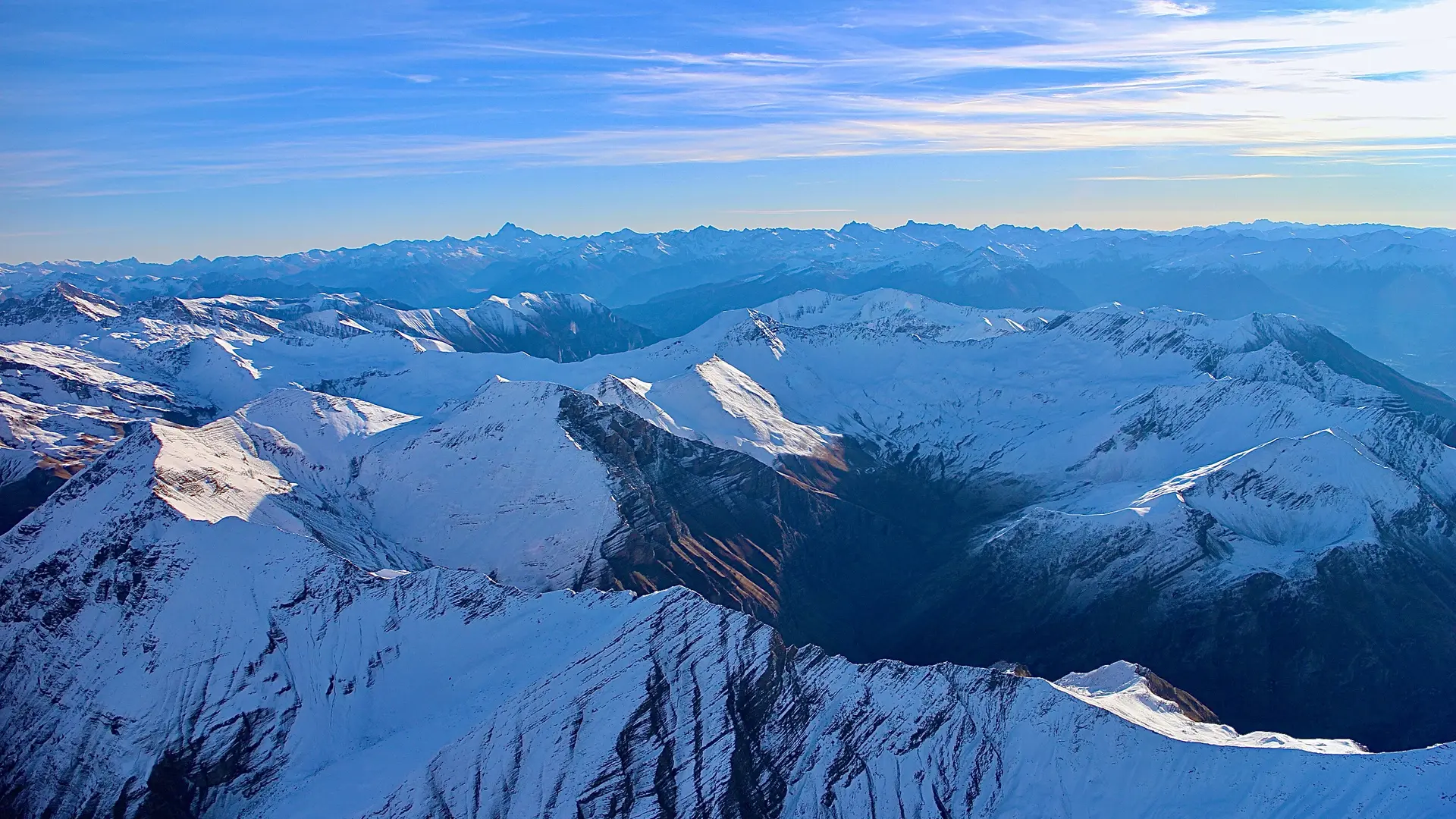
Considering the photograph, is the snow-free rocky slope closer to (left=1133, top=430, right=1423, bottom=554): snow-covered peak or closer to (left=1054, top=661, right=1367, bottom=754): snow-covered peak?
(left=1054, top=661, right=1367, bottom=754): snow-covered peak

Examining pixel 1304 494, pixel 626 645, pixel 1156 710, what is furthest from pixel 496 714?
pixel 1304 494

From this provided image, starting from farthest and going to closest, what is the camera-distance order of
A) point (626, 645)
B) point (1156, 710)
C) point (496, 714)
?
point (1156, 710) < point (626, 645) < point (496, 714)

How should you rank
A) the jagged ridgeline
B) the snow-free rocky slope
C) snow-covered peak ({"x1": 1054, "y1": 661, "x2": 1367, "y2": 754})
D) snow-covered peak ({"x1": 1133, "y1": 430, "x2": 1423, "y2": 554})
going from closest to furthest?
1. the snow-free rocky slope
2. the jagged ridgeline
3. snow-covered peak ({"x1": 1054, "y1": 661, "x2": 1367, "y2": 754})
4. snow-covered peak ({"x1": 1133, "y1": 430, "x2": 1423, "y2": 554})

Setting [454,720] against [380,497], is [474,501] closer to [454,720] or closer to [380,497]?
[380,497]

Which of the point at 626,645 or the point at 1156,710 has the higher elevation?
the point at 626,645

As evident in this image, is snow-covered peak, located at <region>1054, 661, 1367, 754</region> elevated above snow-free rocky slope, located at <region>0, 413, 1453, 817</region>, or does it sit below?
below

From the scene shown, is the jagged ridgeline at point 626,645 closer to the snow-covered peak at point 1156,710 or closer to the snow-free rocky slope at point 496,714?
the snow-free rocky slope at point 496,714

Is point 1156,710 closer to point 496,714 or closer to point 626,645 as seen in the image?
point 626,645

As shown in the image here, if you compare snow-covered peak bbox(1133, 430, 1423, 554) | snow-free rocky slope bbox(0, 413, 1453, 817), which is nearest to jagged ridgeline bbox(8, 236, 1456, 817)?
snow-free rocky slope bbox(0, 413, 1453, 817)
